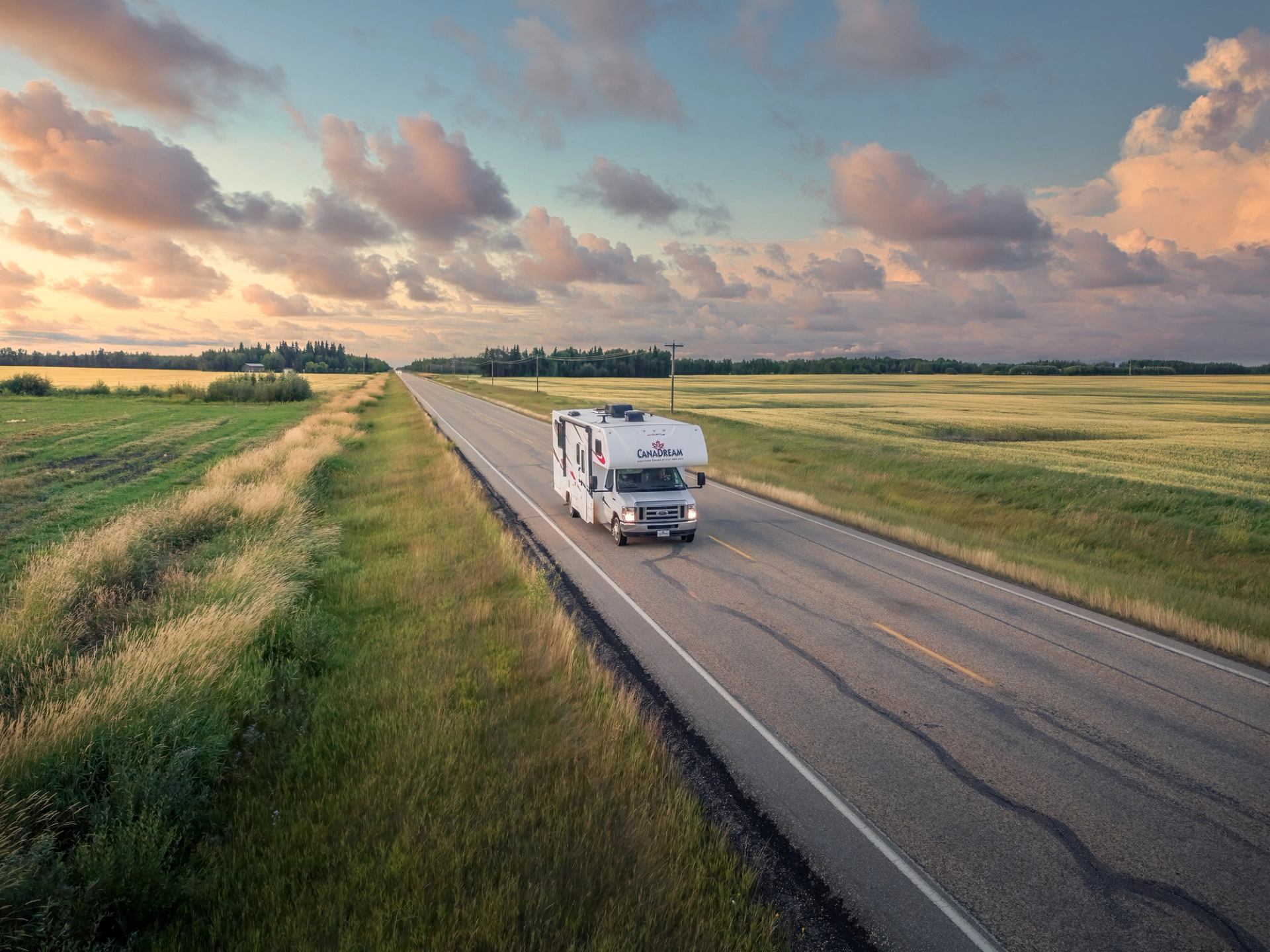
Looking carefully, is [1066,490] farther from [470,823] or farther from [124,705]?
[124,705]

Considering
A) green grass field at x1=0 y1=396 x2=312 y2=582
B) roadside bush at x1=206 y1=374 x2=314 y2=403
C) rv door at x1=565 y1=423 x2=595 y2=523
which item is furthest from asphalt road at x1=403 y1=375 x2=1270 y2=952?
roadside bush at x1=206 y1=374 x2=314 y2=403

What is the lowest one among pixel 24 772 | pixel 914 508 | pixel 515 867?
pixel 914 508

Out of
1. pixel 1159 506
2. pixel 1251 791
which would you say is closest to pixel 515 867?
pixel 1251 791

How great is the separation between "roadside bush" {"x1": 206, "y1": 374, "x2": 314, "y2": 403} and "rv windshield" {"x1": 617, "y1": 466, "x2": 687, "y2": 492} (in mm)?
72898

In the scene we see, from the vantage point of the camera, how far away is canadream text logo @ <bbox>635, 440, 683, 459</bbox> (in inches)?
636

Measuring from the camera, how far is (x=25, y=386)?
71.9 m

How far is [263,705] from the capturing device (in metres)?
7.32

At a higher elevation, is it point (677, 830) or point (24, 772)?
point (24, 772)

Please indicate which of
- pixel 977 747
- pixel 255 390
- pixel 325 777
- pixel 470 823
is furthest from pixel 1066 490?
pixel 255 390

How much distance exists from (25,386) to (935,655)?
9352cm

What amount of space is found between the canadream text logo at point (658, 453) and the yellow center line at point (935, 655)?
6779 millimetres

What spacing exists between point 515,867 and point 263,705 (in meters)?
3.90

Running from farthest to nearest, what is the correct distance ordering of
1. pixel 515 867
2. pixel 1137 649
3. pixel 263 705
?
pixel 1137 649, pixel 263 705, pixel 515 867

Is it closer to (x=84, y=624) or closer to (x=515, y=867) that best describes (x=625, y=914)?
(x=515, y=867)
